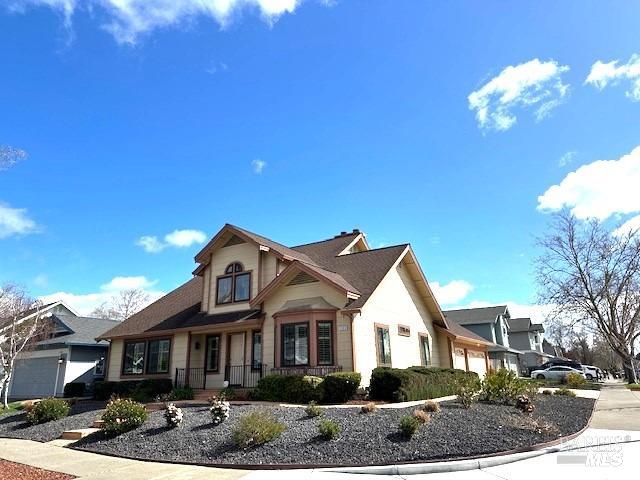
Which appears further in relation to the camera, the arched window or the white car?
the white car

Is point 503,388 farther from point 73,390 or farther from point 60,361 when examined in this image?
point 60,361

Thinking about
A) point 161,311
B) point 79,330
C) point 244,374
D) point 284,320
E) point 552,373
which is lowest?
point 552,373

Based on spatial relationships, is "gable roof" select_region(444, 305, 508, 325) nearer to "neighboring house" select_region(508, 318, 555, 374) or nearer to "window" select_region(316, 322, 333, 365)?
"neighboring house" select_region(508, 318, 555, 374)

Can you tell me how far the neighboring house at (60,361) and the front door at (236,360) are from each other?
12.0m

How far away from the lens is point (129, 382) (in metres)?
21.2

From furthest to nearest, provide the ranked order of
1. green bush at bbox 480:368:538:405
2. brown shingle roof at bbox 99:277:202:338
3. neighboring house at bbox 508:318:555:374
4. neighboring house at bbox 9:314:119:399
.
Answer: neighboring house at bbox 508:318:555:374
neighboring house at bbox 9:314:119:399
brown shingle roof at bbox 99:277:202:338
green bush at bbox 480:368:538:405

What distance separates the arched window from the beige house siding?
5779mm

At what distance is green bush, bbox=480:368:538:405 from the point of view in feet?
45.5

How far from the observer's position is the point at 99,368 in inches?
1135

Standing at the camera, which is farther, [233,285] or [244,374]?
[233,285]

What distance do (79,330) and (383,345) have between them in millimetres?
20793

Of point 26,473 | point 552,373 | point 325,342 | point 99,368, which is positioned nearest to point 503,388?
point 325,342

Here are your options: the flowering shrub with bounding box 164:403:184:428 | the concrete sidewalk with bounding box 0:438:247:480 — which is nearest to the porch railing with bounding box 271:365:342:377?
the flowering shrub with bounding box 164:403:184:428

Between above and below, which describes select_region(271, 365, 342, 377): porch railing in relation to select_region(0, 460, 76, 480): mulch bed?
above
